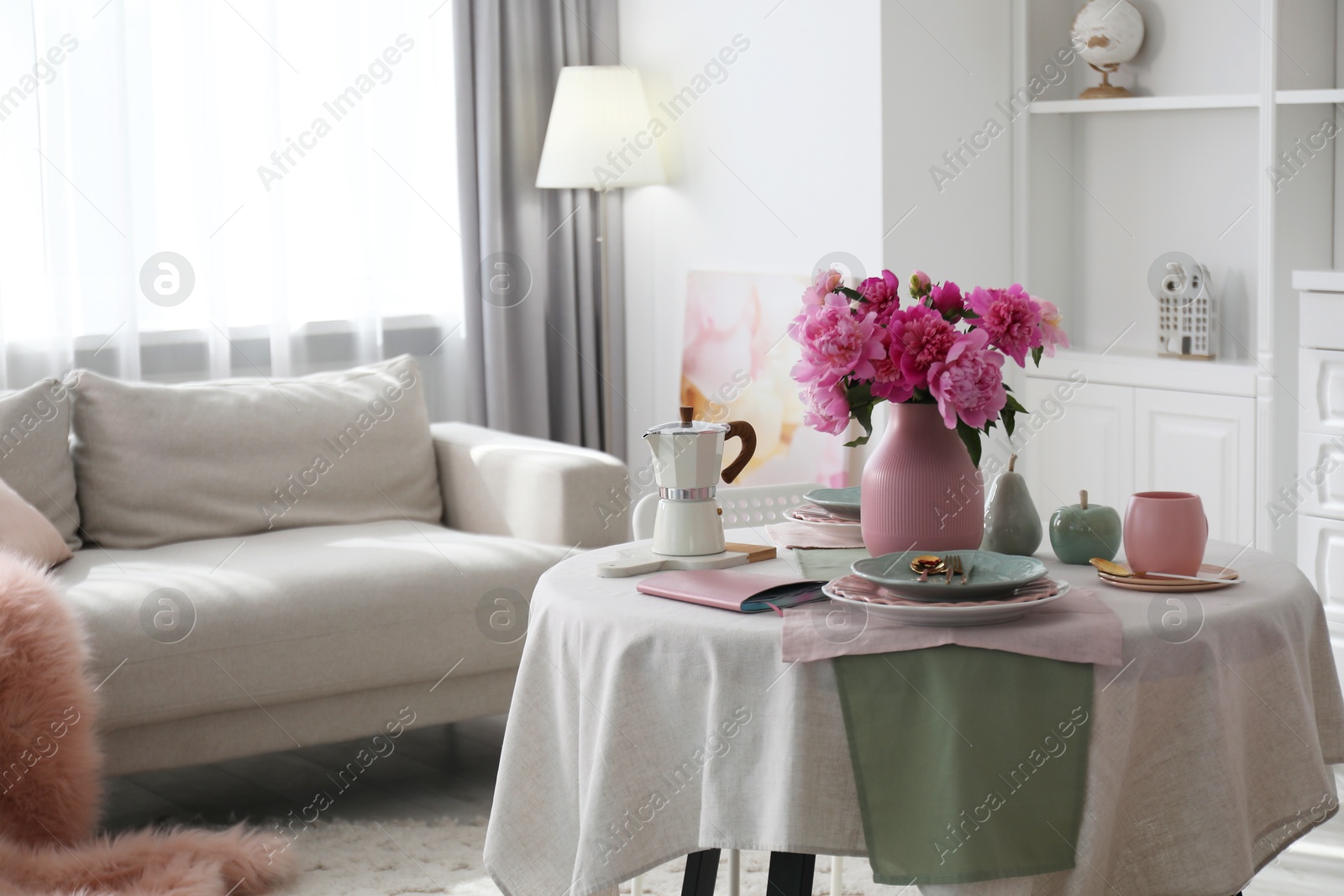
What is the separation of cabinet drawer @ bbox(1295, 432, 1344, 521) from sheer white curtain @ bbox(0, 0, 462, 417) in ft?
7.78

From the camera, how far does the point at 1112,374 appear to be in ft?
11.0

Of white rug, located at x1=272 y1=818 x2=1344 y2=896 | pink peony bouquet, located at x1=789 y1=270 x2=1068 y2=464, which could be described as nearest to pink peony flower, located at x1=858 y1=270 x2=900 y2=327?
pink peony bouquet, located at x1=789 y1=270 x2=1068 y2=464

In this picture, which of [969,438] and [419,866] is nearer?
[969,438]

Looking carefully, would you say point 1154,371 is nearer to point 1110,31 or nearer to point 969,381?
point 1110,31

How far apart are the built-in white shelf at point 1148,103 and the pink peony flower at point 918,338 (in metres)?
1.75

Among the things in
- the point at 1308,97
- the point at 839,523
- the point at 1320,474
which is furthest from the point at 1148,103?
the point at 839,523

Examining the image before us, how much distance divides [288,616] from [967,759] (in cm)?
160

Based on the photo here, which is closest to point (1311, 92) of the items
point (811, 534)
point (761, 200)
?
point (761, 200)

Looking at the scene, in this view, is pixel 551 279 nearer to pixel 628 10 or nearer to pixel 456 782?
pixel 628 10

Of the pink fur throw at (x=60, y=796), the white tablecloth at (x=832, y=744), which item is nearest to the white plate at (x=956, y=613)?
the white tablecloth at (x=832, y=744)

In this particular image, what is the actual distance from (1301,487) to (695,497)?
169 cm

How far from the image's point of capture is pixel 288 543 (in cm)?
296

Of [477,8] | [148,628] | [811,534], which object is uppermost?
[477,8]

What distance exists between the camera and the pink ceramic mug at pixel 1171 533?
1.57 m
